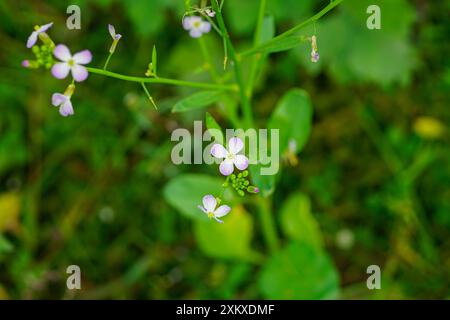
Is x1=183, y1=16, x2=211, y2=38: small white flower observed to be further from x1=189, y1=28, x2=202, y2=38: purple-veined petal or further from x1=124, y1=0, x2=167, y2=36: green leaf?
x1=124, y1=0, x2=167, y2=36: green leaf

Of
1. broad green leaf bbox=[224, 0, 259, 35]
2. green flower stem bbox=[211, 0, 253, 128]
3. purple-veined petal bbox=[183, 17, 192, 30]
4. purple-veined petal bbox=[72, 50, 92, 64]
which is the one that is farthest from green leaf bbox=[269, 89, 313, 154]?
purple-veined petal bbox=[72, 50, 92, 64]

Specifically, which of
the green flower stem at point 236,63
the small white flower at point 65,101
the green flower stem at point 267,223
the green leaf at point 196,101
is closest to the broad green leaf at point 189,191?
the green flower stem at point 267,223

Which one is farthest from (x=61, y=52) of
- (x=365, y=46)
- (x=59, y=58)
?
(x=365, y=46)

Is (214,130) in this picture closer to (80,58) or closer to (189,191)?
(80,58)
